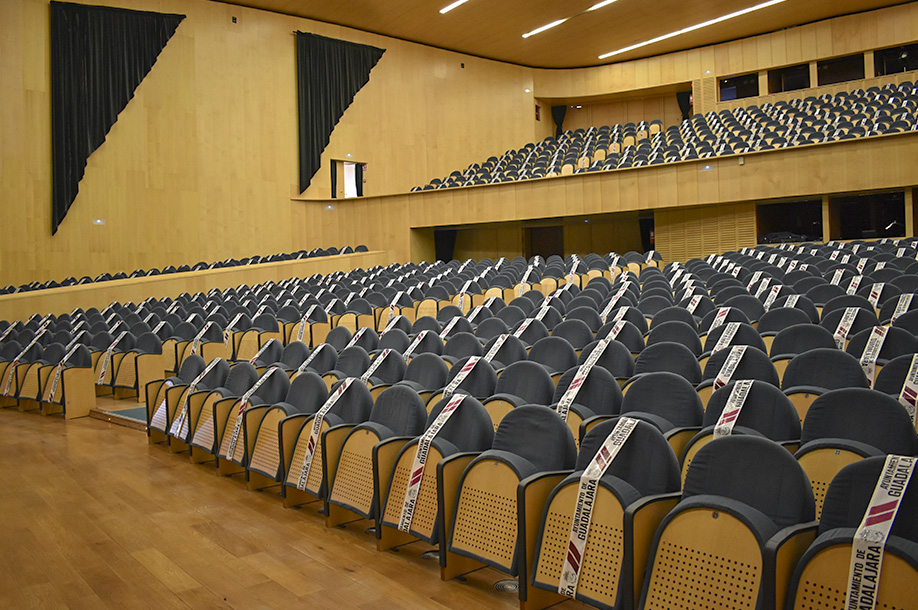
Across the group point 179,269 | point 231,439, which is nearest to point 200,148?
point 179,269

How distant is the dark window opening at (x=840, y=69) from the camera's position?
17750 mm

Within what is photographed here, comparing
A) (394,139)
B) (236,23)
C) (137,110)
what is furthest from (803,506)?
(394,139)

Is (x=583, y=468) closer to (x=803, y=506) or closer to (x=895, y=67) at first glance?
(x=803, y=506)

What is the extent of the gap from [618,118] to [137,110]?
13.8m

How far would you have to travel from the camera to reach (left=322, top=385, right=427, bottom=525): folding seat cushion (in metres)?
3.22

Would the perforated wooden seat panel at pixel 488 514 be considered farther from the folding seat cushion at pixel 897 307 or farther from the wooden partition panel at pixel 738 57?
the wooden partition panel at pixel 738 57

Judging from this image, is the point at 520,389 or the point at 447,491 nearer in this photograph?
the point at 447,491

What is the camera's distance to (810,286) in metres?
5.77

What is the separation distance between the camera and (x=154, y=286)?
35.2 ft

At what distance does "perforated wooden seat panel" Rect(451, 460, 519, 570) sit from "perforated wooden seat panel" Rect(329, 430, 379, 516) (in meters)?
0.62

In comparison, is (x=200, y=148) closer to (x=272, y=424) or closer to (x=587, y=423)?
(x=272, y=424)

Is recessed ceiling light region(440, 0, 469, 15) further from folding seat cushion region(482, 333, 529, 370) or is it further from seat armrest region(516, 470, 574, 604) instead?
seat armrest region(516, 470, 574, 604)

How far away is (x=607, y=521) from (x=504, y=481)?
1.59 feet

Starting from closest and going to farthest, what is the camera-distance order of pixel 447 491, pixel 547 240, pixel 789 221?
pixel 447 491 < pixel 789 221 < pixel 547 240
